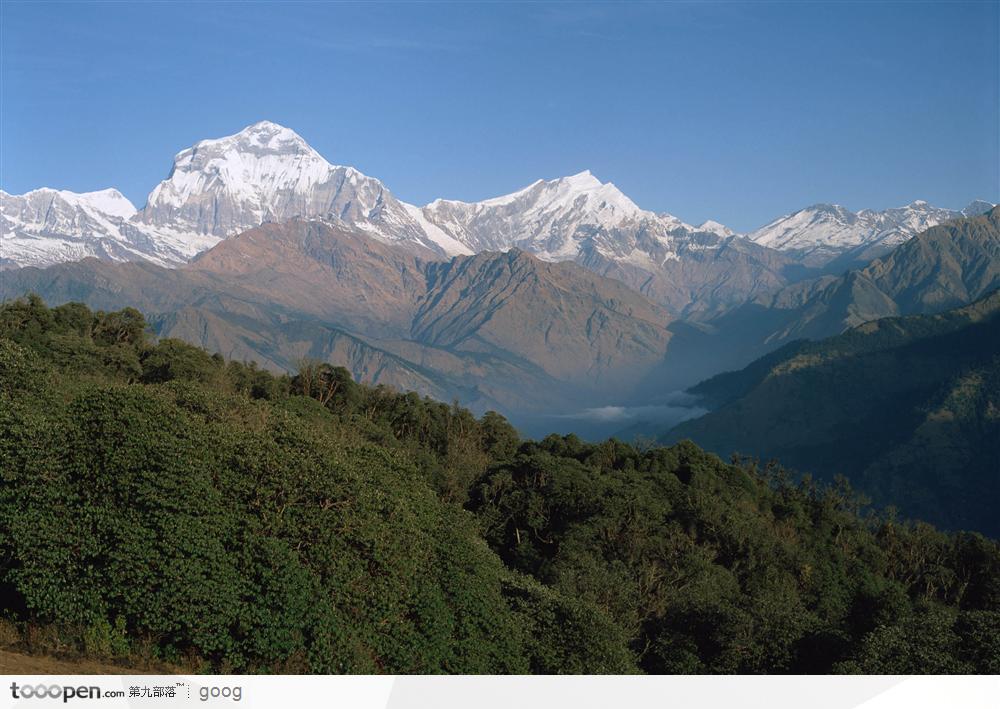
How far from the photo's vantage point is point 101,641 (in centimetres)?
3127

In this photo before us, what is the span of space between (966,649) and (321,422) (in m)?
45.3

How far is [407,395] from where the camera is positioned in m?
106

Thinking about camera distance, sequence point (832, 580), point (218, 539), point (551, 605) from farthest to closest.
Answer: point (832, 580), point (551, 605), point (218, 539)

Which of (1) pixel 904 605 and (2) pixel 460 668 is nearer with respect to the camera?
(2) pixel 460 668

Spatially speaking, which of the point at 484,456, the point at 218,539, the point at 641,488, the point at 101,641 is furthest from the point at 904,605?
the point at 484,456

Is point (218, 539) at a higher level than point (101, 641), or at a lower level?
higher

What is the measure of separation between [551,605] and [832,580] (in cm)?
3604

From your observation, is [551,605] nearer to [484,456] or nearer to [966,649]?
[966,649]

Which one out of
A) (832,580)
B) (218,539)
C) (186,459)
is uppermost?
(186,459)
